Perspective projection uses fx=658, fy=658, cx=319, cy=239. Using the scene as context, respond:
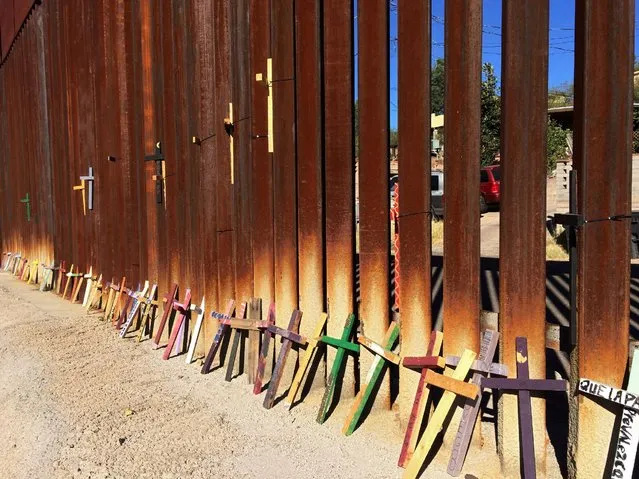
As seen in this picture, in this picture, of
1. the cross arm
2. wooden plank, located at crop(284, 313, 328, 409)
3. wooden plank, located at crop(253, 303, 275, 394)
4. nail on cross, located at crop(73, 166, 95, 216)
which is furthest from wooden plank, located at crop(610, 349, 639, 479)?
nail on cross, located at crop(73, 166, 95, 216)

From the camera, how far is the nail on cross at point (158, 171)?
6234 millimetres

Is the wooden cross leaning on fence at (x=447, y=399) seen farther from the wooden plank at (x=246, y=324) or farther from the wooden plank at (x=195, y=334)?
the wooden plank at (x=195, y=334)

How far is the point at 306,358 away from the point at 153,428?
1047 mm

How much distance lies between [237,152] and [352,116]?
1274 millimetres

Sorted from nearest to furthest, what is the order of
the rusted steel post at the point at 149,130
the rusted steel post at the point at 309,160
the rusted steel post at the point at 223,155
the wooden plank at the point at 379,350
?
1. the wooden plank at the point at 379,350
2. the rusted steel post at the point at 309,160
3. the rusted steel post at the point at 223,155
4. the rusted steel post at the point at 149,130

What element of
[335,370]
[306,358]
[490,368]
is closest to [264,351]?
[306,358]

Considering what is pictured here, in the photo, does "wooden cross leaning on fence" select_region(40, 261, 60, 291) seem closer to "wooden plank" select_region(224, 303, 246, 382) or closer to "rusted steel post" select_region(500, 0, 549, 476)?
"wooden plank" select_region(224, 303, 246, 382)

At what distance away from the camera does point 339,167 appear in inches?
159

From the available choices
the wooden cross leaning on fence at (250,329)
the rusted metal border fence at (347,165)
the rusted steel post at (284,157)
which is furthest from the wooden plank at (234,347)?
the rusted steel post at (284,157)

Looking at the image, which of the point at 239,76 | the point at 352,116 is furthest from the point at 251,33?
the point at 352,116

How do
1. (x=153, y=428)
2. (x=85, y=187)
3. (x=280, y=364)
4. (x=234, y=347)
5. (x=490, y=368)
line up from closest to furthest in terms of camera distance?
(x=490, y=368) → (x=153, y=428) → (x=280, y=364) → (x=234, y=347) → (x=85, y=187)

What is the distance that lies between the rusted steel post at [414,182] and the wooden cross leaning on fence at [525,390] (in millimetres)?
590

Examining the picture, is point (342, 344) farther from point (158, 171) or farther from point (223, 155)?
point (158, 171)

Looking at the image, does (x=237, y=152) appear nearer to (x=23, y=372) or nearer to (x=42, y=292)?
(x=23, y=372)
